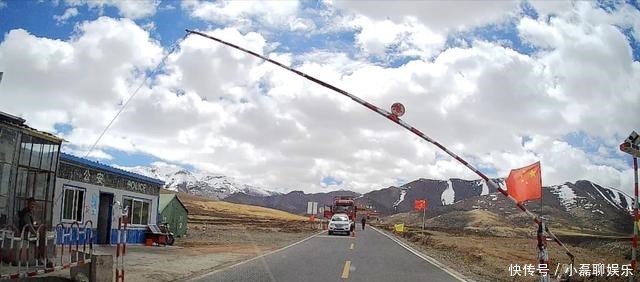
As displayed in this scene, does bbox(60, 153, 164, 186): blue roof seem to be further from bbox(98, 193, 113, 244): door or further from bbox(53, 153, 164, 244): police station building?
bbox(98, 193, 113, 244): door

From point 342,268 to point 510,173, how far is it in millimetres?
7099

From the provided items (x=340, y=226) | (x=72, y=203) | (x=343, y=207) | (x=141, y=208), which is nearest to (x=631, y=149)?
(x=72, y=203)

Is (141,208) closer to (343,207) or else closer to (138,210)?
(138,210)

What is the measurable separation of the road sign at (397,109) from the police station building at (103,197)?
1209 cm

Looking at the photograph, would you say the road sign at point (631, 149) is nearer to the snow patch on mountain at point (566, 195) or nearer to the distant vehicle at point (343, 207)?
the distant vehicle at point (343, 207)

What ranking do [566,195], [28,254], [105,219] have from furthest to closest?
[566,195] < [105,219] < [28,254]

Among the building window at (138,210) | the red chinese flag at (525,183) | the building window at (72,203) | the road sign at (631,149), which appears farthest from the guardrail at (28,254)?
the building window at (138,210)

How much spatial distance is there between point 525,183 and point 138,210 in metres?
21.0

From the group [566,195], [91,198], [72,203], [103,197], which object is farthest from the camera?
[566,195]

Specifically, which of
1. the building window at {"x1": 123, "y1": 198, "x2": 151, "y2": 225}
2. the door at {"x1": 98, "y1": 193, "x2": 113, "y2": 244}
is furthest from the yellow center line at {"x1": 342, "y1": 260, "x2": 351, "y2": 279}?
the building window at {"x1": 123, "y1": 198, "x2": 151, "y2": 225}

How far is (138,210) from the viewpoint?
26.2 m

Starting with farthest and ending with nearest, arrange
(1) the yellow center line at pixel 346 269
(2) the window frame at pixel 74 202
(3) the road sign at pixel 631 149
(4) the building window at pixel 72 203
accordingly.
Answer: (4) the building window at pixel 72 203 → (2) the window frame at pixel 74 202 → (1) the yellow center line at pixel 346 269 → (3) the road sign at pixel 631 149

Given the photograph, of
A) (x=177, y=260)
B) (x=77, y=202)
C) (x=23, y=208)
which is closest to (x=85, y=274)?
(x=23, y=208)

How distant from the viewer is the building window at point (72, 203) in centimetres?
2002
